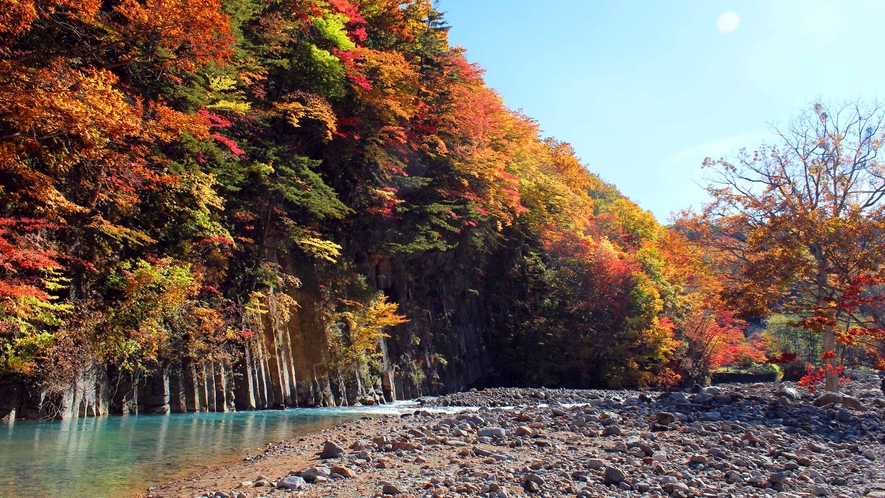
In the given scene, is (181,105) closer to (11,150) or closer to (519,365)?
(11,150)

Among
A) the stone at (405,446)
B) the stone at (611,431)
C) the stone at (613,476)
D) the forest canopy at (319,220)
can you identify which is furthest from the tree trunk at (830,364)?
the stone at (405,446)

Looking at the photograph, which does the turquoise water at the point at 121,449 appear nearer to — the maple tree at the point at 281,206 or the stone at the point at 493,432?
the maple tree at the point at 281,206

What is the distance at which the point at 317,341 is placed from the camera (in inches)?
720

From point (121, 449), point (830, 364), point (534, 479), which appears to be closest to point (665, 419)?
point (534, 479)

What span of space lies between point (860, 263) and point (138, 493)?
16.2 metres

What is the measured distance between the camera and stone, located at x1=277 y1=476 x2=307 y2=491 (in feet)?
18.8

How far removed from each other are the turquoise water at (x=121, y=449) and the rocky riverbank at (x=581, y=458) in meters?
0.61

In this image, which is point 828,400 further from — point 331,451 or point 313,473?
point 313,473

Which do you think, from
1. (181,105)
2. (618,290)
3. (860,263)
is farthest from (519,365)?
(181,105)

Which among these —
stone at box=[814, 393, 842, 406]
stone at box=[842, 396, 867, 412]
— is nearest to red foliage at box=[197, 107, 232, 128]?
stone at box=[814, 393, 842, 406]

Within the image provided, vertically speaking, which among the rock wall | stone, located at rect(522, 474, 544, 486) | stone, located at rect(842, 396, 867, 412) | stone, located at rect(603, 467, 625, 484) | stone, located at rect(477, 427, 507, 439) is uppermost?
the rock wall

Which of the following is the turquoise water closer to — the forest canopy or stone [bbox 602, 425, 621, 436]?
the forest canopy

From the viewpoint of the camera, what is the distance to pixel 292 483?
19.0 ft

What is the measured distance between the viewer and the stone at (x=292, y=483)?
5744 mm
